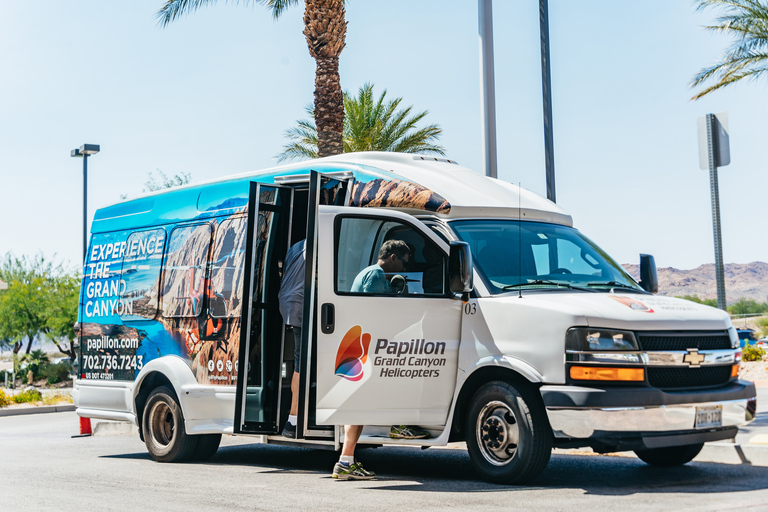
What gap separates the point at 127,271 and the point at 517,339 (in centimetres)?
579

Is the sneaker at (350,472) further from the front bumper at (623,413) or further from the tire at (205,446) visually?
the tire at (205,446)

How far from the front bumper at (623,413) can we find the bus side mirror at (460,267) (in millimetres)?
1081

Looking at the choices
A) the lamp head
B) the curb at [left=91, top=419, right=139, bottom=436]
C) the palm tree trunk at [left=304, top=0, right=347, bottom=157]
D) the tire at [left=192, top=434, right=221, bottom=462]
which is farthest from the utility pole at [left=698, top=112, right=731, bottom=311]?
the lamp head

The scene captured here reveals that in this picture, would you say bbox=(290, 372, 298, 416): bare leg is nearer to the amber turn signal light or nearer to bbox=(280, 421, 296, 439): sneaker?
bbox=(280, 421, 296, 439): sneaker

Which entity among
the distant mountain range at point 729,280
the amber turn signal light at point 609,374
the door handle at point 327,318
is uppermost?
the distant mountain range at point 729,280

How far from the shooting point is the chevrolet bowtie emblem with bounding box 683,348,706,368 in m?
7.41

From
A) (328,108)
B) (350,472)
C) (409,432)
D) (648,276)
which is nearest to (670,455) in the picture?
(648,276)

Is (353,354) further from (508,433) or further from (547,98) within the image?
(547,98)

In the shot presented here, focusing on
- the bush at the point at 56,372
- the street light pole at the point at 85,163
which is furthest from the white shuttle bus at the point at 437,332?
the bush at the point at 56,372

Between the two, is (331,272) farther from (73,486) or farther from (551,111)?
(551,111)

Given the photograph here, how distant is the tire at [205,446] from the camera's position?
10492 mm

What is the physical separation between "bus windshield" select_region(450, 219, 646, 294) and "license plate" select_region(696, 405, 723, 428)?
1327mm

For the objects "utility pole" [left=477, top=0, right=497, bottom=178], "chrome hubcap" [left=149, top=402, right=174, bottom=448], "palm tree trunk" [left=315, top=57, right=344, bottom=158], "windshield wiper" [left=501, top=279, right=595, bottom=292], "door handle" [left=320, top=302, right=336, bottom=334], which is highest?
"palm tree trunk" [left=315, top=57, right=344, bottom=158]

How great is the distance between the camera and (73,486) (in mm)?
8797
